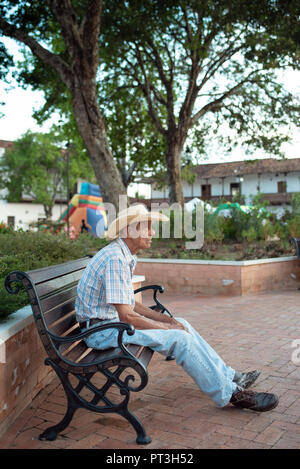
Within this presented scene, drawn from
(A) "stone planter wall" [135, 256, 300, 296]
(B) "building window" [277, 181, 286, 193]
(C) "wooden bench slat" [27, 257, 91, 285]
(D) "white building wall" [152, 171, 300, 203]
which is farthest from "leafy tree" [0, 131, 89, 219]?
(C) "wooden bench slat" [27, 257, 91, 285]

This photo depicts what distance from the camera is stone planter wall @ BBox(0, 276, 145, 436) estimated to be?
3232 millimetres

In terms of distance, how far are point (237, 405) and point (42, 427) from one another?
4.75 feet

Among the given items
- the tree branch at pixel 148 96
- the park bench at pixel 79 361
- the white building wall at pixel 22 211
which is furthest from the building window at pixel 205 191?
the park bench at pixel 79 361

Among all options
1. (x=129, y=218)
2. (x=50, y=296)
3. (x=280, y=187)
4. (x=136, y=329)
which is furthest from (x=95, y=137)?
(x=280, y=187)

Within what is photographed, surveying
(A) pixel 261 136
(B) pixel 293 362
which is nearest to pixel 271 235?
(A) pixel 261 136

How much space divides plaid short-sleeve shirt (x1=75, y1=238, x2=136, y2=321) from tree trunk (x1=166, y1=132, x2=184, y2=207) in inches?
521

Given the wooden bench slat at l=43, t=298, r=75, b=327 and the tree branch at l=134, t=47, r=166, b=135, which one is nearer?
the wooden bench slat at l=43, t=298, r=75, b=327

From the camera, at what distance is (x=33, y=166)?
4769 centimetres

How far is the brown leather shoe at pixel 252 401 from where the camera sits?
3564 millimetres

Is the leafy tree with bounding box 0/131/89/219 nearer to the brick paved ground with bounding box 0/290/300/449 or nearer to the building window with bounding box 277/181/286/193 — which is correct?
the building window with bounding box 277/181/286/193

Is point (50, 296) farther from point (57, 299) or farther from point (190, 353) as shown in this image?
point (190, 353)

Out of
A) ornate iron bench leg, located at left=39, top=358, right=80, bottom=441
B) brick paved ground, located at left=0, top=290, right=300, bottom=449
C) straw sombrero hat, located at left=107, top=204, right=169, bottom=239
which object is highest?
straw sombrero hat, located at left=107, top=204, right=169, bottom=239

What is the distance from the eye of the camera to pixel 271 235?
44.4 feet

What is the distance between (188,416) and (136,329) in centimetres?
75
